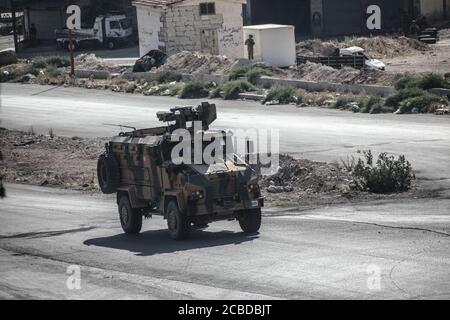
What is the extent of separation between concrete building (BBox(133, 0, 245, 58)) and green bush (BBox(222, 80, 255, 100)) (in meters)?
10.5

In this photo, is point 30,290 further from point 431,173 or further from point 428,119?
point 428,119

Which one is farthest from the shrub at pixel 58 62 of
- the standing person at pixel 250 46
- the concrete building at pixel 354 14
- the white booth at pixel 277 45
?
the concrete building at pixel 354 14

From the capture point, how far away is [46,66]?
56000mm

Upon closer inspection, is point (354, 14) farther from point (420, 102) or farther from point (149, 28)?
point (420, 102)

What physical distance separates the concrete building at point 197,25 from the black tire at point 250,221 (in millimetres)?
35057

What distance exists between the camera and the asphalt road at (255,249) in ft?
48.9

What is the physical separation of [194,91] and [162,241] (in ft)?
83.8

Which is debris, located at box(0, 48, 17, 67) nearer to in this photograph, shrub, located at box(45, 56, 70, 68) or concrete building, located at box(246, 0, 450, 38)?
shrub, located at box(45, 56, 70, 68)

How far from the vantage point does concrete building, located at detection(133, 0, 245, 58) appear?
5362 centimetres

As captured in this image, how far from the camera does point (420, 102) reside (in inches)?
1417

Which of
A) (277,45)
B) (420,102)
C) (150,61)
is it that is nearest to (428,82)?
(420,102)

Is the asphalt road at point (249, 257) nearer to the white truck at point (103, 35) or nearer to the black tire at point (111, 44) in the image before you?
the white truck at point (103, 35)

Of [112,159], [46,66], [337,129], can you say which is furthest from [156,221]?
[46,66]

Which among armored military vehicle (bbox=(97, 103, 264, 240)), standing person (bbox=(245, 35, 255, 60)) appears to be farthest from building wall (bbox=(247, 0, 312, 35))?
armored military vehicle (bbox=(97, 103, 264, 240))
